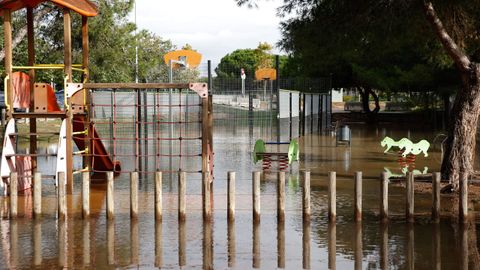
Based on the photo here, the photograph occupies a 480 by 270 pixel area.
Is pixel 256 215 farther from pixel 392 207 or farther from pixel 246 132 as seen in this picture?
pixel 246 132

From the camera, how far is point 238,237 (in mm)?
11555

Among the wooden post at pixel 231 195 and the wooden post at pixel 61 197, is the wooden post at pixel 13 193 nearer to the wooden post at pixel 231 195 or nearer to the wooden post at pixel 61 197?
the wooden post at pixel 61 197

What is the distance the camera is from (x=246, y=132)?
131ft

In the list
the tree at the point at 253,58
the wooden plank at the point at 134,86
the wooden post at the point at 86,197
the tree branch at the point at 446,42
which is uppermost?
the tree at the point at 253,58

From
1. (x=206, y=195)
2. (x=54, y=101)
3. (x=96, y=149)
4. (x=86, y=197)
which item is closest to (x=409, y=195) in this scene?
(x=206, y=195)

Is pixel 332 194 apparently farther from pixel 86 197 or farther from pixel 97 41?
pixel 97 41

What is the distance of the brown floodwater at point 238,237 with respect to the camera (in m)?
10.1

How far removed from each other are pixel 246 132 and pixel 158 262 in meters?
30.0

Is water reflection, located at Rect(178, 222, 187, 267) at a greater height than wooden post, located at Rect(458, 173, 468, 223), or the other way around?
wooden post, located at Rect(458, 173, 468, 223)

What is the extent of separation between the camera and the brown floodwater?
10078 mm

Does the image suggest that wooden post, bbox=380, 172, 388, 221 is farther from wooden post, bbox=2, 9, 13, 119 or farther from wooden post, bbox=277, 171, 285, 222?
wooden post, bbox=2, 9, 13, 119

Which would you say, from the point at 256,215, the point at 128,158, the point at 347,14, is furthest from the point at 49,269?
the point at 128,158

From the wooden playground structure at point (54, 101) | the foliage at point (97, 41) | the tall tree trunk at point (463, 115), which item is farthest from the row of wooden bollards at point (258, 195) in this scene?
the foliage at point (97, 41)

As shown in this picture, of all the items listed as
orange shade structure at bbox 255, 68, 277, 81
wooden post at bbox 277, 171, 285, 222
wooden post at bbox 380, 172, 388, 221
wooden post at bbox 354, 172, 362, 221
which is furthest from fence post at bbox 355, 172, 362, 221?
orange shade structure at bbox 255, 68, 277, 81
